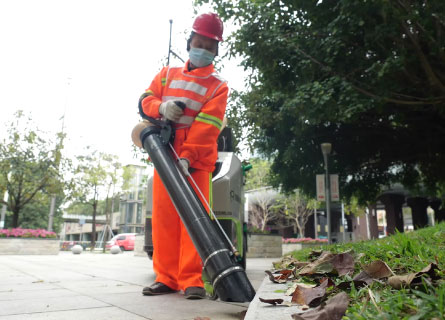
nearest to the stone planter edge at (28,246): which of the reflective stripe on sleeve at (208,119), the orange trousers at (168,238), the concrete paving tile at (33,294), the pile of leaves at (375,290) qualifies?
the concrete paving tile at (33,294)

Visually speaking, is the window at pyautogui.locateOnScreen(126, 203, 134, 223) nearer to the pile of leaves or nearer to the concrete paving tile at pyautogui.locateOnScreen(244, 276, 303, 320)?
the pile of leaves

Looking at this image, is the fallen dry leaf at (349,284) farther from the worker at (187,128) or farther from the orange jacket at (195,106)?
the orange jacket at (195,106)

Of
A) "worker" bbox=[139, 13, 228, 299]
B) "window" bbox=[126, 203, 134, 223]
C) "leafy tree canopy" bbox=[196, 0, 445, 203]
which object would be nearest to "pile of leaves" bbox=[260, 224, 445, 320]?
"worker" bbox=[139, 13, 228, 299]

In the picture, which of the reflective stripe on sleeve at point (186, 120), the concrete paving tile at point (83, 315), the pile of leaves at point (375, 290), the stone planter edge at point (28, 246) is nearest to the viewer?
the pile of leaves at point (375, 290)

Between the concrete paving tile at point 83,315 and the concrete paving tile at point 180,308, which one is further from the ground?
the concrete paving tile at point 83,315

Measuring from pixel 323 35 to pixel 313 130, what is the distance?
12.1ft

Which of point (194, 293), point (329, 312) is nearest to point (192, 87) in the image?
point (194, 293)

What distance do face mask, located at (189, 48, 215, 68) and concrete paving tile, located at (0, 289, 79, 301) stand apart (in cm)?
225

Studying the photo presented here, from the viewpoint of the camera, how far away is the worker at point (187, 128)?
2977mm

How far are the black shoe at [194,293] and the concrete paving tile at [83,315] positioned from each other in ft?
2.08

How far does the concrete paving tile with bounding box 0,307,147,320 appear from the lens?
1.95 meters

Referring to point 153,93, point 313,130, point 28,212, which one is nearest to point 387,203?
point 313,130

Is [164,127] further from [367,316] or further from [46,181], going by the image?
[46,181]

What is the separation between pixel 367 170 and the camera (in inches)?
476
